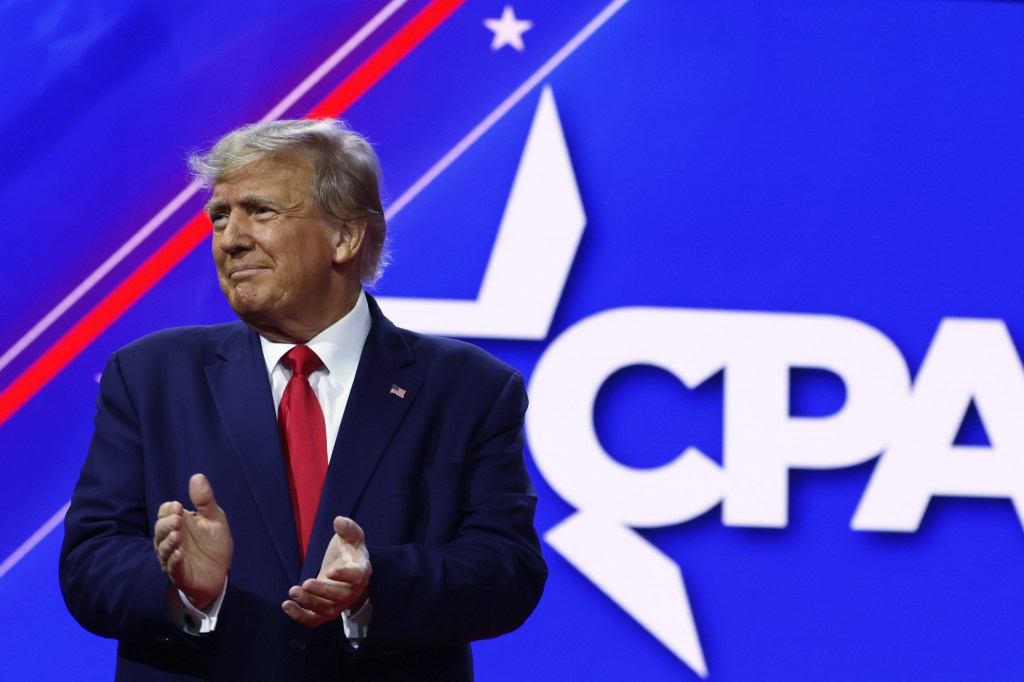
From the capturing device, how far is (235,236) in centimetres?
173

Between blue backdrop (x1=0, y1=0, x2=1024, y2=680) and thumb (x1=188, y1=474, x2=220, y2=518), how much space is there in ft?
5.24

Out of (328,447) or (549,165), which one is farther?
(549,165)

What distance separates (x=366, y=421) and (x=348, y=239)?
0.29 m

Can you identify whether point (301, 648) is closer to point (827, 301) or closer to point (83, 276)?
point (83, 276)

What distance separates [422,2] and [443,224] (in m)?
0.54

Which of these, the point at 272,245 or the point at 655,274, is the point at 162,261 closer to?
the point at 655,274

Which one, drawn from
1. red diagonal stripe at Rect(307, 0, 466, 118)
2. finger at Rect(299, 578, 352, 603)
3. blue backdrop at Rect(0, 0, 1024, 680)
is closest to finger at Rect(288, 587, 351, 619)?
finger at Rect(299, 578, 352, 603)

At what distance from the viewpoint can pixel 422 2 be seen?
10.3ft

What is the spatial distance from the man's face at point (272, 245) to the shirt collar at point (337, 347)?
0.03m

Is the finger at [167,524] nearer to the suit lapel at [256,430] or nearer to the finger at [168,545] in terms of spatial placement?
the finger at [168,545]

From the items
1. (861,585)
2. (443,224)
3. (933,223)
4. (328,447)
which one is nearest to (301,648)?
(328,447)

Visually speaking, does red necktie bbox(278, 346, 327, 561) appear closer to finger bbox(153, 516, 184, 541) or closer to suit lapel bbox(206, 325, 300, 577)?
suit lapel bbox(206, 325, 300, 577)

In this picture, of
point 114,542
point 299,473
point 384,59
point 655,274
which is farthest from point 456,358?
point 384,59

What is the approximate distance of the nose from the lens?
5.68 feet
